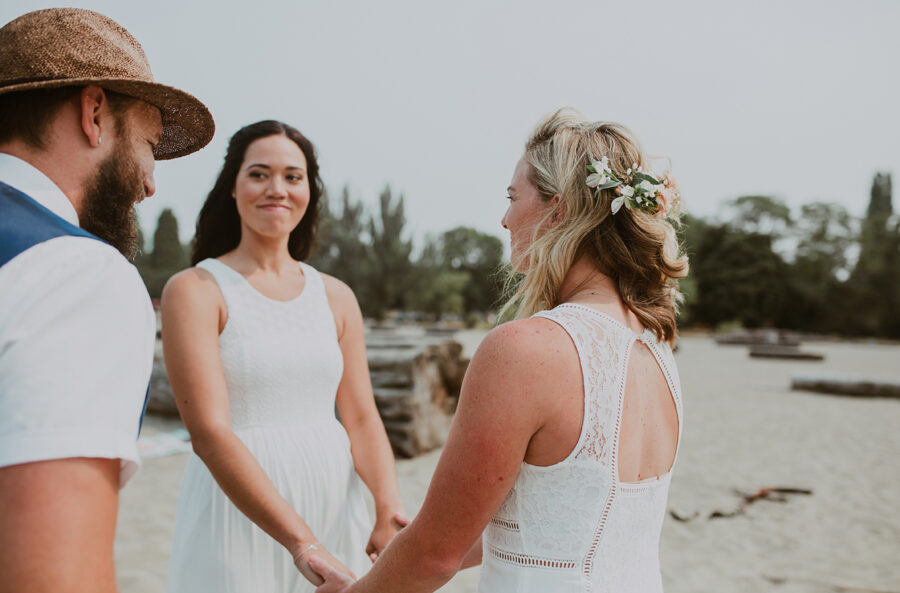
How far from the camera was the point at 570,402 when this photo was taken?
54.4 inches

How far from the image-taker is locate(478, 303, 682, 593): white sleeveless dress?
1.41 meters

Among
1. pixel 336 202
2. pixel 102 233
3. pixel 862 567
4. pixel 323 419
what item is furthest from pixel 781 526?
pixel 336 202

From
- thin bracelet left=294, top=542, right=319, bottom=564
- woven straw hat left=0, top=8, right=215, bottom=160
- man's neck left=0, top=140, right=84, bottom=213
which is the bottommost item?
thin bracelet left=294, top=542, right=319, bottom=564

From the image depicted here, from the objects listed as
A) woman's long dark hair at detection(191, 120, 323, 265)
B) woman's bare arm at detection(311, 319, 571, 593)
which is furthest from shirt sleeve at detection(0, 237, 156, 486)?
woman's long dark hair at detection(191, 120, 323, 265)

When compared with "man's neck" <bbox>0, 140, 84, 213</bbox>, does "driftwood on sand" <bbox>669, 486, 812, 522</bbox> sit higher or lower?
lower

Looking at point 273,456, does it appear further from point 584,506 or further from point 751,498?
point 751,498

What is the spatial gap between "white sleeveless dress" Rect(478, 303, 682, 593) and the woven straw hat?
0.92 meters

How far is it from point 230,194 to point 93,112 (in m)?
1.44

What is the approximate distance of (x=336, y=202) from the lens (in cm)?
3006

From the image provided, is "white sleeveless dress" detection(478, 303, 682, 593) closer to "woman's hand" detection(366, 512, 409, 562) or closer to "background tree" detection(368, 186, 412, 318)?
"woman's hand" detection(366, 512, 409, 562)

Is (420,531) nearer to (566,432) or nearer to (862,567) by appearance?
(566,432)

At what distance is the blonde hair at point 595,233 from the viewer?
157cm

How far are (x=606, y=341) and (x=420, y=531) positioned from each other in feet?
1.93

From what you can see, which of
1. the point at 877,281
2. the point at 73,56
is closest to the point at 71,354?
the point at 73,56
